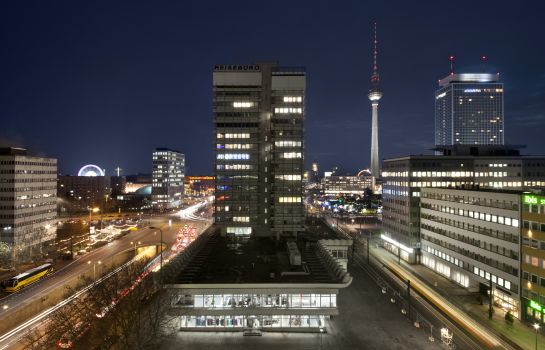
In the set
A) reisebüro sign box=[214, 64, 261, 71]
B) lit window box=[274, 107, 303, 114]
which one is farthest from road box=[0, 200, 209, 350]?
reisebüro sign box=[214, 64, 261, 71]

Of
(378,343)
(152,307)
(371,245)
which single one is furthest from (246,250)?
(371,245)

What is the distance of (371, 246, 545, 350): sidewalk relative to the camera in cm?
4553

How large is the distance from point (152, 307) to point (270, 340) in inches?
644

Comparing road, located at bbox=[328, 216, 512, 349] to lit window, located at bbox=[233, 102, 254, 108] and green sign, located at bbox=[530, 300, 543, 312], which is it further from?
lit window, located at bbox=[233, 102, 254, 108]

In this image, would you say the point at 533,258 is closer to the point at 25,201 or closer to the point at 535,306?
the point at 535,306

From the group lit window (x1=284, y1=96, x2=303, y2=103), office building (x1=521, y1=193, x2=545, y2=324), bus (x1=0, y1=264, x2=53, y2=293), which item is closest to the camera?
office building (x1=521, y1=193, x2=545, y2=324)

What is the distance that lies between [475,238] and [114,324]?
60.2 m

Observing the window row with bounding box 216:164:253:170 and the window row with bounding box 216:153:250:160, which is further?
the window row with bounding box 216:164:253:170

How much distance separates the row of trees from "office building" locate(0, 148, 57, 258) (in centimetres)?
4891

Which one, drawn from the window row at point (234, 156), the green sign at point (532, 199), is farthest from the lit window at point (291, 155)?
the green sign at point (532, 199)

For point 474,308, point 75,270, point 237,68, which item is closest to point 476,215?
point 474,308

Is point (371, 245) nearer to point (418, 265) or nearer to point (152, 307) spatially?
point (418, 265)

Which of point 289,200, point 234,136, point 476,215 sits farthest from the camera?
point 234,136

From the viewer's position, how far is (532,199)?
51188mm
